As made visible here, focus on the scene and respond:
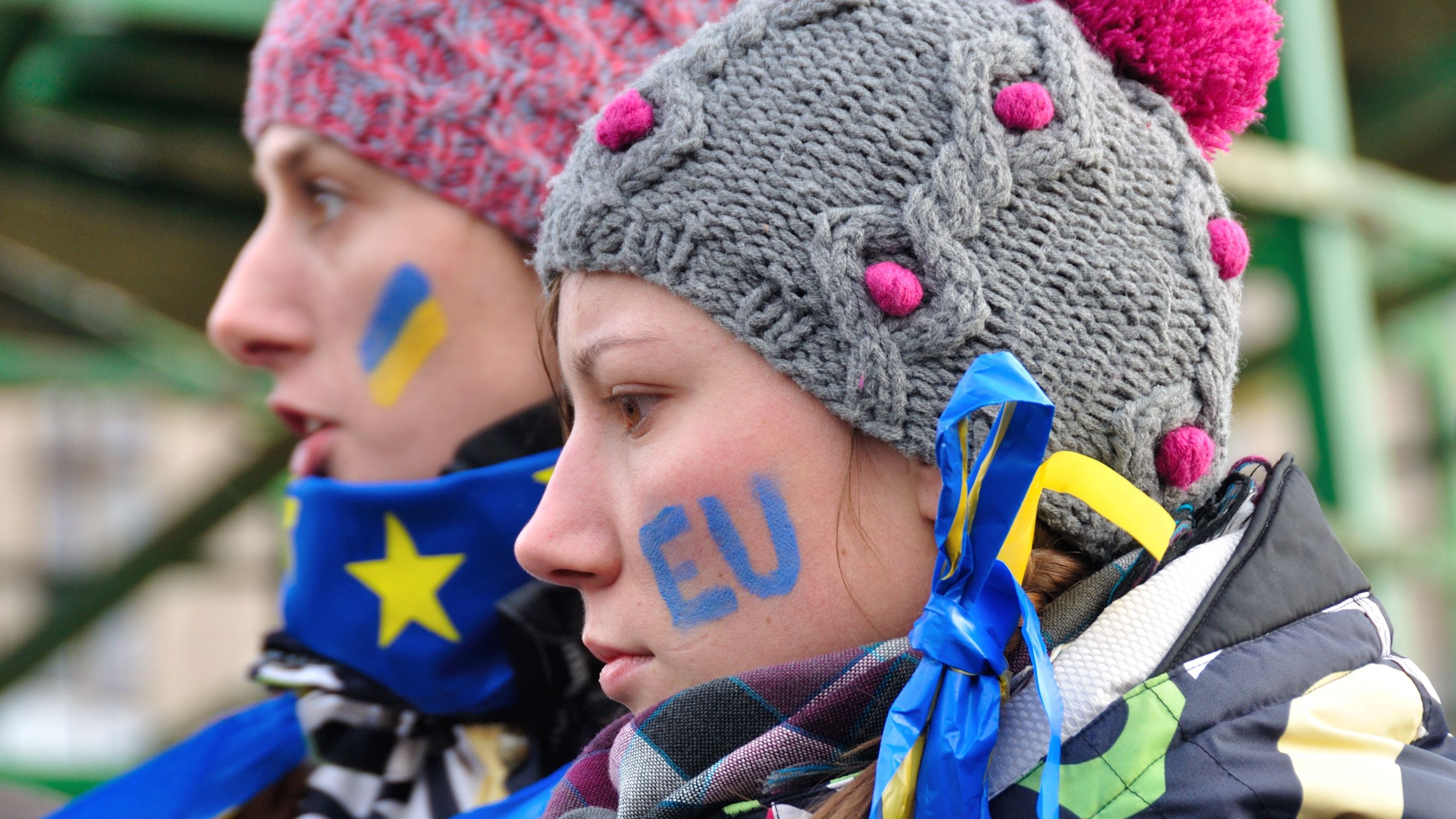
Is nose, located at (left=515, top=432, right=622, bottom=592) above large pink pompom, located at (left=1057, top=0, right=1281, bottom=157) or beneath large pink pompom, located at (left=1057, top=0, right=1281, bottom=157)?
beneath

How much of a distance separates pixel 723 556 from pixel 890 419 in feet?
0.62

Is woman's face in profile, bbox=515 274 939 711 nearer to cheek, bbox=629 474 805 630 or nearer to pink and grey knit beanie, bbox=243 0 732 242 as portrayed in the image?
cheek, bbox=629 474 805 630

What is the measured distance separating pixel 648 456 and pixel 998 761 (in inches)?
15.4

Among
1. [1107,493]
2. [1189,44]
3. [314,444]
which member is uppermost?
[1189,44]

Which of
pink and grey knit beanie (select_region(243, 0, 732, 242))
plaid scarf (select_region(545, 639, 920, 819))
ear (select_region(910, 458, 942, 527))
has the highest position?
pink and grey knit beanie (select_region(243, 0, 732, 242))

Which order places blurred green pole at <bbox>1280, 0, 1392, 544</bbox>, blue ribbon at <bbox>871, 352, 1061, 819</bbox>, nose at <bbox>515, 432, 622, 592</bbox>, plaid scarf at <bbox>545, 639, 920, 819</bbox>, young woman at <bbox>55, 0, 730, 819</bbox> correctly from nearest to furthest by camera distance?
blue ribbon at <bbox>871, 352, 1061, 819</bbox>
plaid scarf at <bbox>545, 639, 920, 819</bbox>
nose at <bbox>515, 432, 622, 592</bbox>
young woman at <bbox>55, 0, 730, 819</bbox>
blurred green pole at <bbox>1280, 0, 1392, 544</bbox>

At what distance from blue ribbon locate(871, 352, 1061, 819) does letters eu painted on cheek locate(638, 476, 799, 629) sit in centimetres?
17

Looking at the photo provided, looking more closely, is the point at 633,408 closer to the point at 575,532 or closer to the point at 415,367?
the point at 575,532

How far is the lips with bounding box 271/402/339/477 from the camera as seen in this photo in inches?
68.6

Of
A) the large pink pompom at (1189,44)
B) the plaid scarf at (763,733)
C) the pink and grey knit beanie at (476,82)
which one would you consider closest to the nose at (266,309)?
the pink and grey knit beanie at (476,82)

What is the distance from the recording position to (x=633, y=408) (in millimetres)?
1254

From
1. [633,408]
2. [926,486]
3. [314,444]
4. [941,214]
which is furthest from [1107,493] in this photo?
[314,444]

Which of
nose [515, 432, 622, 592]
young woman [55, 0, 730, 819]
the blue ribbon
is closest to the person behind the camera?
the blue ribbon

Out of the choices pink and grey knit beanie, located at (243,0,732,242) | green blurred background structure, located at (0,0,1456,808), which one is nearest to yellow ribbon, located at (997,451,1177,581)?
pink and grey knit beanie, located at (243,0,732,242)
